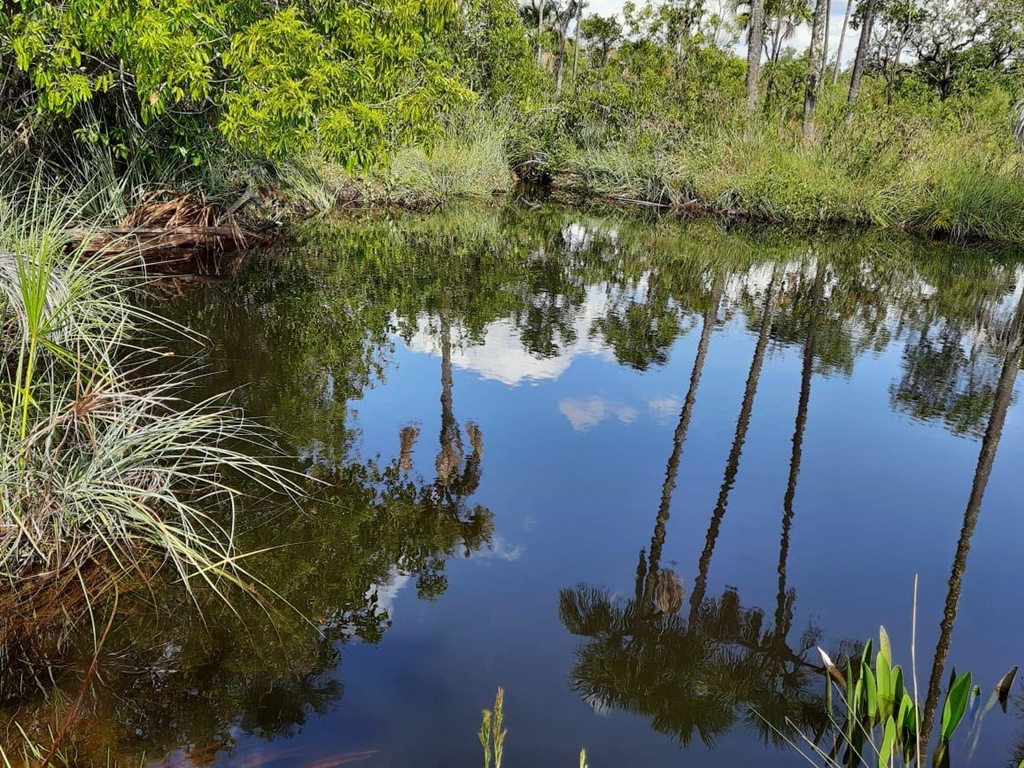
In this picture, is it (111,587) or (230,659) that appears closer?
(230,659)

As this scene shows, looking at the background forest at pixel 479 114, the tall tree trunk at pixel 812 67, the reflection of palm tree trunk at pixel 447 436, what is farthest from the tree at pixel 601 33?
the reflection of palm tree trunk at pixel 447 436

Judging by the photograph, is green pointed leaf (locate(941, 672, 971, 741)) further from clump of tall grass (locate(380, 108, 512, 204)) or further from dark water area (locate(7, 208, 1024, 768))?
clump of tall grass (locate(380, 108, 512, 204))

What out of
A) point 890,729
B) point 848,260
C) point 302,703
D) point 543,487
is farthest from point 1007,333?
point 302,703

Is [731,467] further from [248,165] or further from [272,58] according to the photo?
[248,165]

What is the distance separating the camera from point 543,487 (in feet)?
14.8

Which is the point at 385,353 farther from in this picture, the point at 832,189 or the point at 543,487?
the point at 832,189

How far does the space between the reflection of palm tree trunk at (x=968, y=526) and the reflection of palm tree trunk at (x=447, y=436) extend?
8.31 feet

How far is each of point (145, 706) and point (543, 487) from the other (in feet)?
7.86

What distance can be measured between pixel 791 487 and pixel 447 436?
2123 millimetres

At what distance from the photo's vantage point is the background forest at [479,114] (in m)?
6.80

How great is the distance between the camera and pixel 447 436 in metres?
5.04

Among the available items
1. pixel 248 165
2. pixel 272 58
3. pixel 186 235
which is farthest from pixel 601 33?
pixel 272 58

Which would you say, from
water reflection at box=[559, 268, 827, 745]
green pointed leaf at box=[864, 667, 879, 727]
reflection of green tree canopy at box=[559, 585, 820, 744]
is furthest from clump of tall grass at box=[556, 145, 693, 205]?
green pointed leaf at box=[864, 667, 879, 727]

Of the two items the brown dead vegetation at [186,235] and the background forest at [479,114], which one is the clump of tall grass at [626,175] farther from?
the brown dead vegetation at [186,235]
